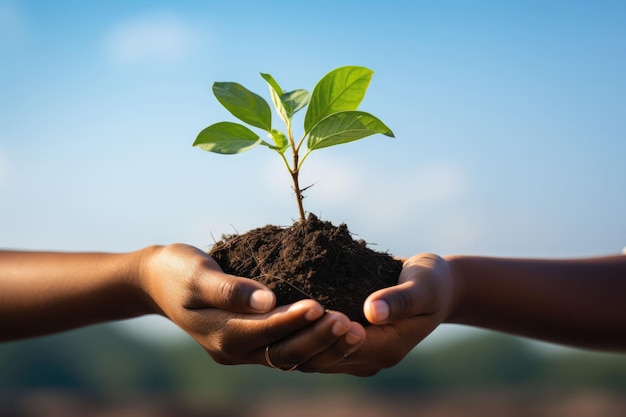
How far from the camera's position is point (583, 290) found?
229 centimetres

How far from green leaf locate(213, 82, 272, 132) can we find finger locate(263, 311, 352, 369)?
81 cm

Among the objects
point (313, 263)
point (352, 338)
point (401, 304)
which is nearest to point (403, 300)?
point (401, 304)

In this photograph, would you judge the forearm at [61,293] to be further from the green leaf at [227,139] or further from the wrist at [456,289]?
the wrist at [456,289]

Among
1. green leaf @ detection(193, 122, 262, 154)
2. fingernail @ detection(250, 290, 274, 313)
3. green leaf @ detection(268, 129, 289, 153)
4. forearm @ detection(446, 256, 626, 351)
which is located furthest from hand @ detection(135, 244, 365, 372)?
forearm @ detection(446, 256, 626, 351)

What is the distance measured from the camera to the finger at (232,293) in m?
1.27

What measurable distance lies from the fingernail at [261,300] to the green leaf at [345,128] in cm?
64

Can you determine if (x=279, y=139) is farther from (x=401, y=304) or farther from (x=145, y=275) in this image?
(x=401, y=304)

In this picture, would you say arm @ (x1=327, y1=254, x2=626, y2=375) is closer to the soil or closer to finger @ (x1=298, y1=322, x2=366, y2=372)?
the soil

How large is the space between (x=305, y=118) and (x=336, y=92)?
0.46 ft

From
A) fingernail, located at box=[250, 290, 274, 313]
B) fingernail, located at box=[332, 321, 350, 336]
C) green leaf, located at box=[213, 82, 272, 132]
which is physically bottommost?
fingernail, located at box=[332, 321, 350, 336]

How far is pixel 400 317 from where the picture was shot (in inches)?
51.9

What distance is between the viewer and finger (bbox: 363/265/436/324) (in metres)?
1.24

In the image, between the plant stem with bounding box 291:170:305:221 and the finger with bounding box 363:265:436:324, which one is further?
the plant stem with bounding box 291:170:305:221

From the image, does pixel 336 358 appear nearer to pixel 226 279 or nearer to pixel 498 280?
pixel 226 279
